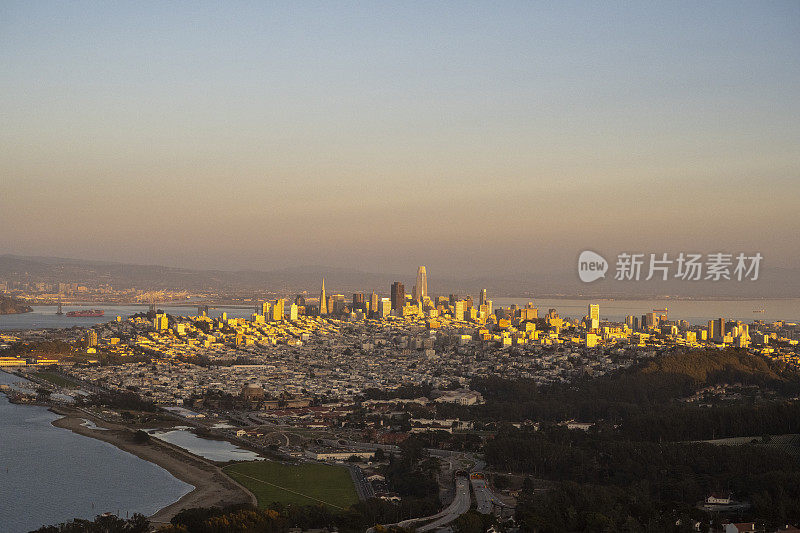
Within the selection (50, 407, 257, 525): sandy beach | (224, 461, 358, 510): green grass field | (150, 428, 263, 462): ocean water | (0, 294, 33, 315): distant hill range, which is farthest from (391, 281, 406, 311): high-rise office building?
(224, 461, 358, 510): green grass field

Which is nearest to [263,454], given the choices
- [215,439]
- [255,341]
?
[215,439]

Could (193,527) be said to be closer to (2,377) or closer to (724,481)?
(724,481)

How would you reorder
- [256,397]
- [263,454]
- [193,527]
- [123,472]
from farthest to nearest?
[256,397], [263,454], [123,472], [193,527]

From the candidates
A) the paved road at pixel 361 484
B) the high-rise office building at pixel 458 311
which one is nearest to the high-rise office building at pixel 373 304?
the high-rise office building at pixel 458 311

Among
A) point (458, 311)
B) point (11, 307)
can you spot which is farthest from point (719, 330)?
point (11, 307)

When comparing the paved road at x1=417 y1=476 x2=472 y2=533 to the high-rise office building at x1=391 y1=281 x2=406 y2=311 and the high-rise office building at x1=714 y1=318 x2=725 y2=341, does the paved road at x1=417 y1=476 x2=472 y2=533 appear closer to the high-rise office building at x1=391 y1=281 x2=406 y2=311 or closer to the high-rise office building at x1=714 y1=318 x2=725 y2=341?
the high-rise office building at x1=714 y1=318 x2=725 y2=341
